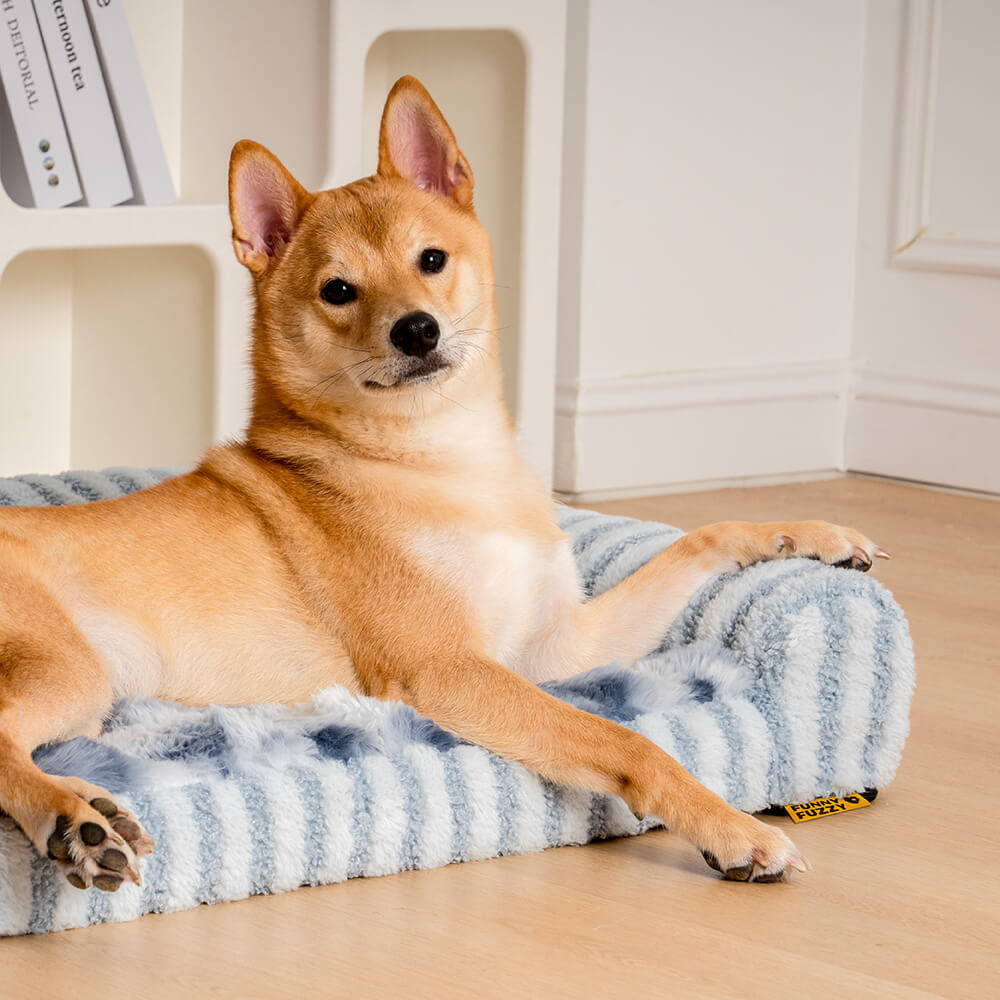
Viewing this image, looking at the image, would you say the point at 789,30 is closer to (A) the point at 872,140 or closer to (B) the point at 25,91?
(A) the point at 872,140

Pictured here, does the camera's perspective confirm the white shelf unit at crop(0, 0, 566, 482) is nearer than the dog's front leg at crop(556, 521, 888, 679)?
No

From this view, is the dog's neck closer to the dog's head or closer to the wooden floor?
the dog's head

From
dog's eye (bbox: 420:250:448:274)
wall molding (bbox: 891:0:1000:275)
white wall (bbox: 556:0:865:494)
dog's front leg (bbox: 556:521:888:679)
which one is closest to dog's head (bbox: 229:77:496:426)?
dog's eye (bbox: 420:250:448:274)

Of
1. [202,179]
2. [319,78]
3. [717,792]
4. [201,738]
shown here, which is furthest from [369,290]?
[202,179]

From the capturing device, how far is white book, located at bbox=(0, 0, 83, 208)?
2.83m

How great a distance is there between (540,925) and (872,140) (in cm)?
282

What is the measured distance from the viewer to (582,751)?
5.65 feet

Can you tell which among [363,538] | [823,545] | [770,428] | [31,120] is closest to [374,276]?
[363,538]

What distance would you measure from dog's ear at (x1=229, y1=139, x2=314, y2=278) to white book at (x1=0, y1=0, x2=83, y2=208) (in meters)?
1.02

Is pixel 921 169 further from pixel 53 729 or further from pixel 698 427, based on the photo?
pixel 53 729

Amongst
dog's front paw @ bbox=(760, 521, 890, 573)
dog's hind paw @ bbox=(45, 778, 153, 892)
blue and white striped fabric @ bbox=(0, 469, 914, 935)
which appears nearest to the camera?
dog's hind paw @ bbox=(45, 778, 153, 892)

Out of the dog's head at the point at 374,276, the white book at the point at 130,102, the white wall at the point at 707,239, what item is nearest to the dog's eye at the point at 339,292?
A: the dog's head at the point at 374,276

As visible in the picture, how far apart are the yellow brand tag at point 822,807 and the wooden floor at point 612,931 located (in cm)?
1

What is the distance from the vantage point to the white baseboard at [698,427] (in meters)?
3.64
